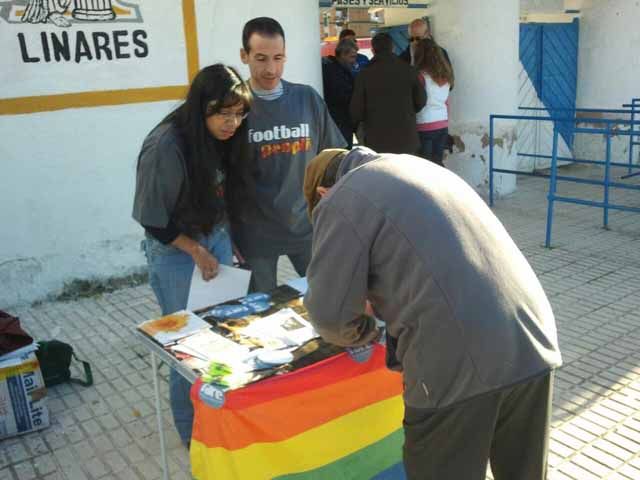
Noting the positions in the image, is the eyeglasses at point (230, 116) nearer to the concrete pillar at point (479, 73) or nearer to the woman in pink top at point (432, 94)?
the woman in pink top at point (432, 94)

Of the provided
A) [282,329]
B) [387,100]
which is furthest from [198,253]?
[387,100]

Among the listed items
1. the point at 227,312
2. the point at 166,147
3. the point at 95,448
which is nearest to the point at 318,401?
the point at 227,312

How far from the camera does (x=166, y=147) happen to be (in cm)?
246

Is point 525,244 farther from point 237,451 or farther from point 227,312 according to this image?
point 237,451

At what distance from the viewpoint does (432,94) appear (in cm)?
641

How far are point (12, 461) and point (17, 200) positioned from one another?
7.26ft

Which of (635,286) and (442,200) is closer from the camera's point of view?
(442,200)

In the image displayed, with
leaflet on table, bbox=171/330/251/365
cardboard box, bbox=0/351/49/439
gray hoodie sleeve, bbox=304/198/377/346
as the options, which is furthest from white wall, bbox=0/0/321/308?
gray hoodie sleeve, bbox=304/198/377/346

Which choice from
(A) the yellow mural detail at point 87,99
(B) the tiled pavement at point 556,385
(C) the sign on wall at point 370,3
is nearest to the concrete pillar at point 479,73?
(C) the sign on wall at point 370,3

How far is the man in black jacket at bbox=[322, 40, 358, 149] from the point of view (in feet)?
19.8

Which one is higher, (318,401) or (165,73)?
(165,73)

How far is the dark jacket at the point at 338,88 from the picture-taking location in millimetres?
6047

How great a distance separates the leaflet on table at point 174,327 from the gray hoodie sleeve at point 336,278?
0.64 meters

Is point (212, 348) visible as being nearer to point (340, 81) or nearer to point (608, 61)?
point (340, 81)
